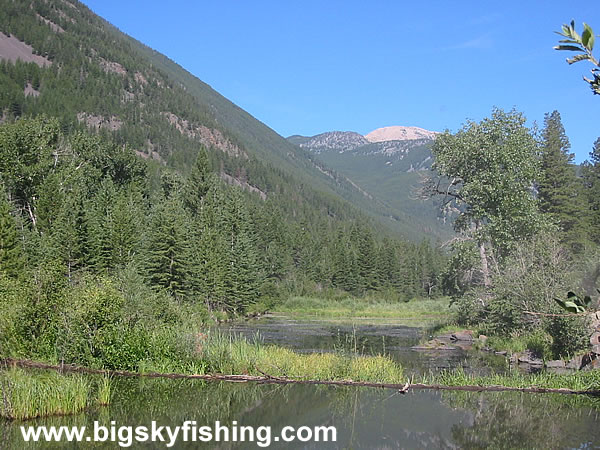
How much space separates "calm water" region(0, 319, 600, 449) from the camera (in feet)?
40.6

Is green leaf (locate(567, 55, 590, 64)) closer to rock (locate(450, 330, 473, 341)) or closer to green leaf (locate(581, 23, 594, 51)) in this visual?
green leaf (locate(581, 23, 594, 51))

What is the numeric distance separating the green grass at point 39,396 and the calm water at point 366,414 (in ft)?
1.16

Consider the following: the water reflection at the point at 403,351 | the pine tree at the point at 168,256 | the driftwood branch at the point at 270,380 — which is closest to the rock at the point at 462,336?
the water reflection at the point at 403,351

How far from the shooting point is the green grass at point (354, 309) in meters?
72.5

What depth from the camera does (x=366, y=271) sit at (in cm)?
10894

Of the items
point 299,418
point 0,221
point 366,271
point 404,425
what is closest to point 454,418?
point 404,425

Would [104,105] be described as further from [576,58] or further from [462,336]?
[576,58]

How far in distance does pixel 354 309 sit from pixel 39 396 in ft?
230

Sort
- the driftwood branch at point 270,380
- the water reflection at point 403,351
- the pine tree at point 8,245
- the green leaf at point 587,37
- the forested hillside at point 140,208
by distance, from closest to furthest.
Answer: the green leaf at point 587,37, the driftwood branch at point 270,380, the water reflection at point 403,351, the pine tree at point 8,245, the forested hillside at point 140,208

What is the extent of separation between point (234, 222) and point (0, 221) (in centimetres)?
5015

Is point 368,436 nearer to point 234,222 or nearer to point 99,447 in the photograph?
point 99,447

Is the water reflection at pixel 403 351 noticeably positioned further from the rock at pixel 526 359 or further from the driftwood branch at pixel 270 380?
the driftwood branch at pixel 270 380

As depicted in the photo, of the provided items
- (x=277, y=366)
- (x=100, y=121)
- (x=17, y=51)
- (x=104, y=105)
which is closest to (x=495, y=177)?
(x=277, y=366)

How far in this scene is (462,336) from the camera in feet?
129
